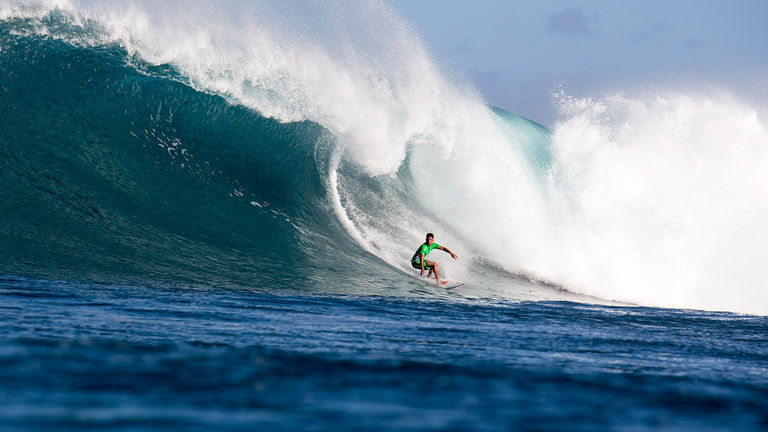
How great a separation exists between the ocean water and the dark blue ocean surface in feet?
0.07

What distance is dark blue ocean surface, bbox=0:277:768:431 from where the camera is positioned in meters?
3.11

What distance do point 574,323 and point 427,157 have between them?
794 cm

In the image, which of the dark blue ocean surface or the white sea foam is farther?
the white sea foam

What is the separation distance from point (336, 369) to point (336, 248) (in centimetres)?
725

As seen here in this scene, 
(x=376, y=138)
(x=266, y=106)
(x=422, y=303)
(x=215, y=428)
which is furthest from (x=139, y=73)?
(x=215, y=428)

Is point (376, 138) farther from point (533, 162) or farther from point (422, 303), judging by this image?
point (422, 303)

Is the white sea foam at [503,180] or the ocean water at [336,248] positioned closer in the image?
the ocean water at [336,248]

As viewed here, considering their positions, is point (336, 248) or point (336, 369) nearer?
point (336, 369)

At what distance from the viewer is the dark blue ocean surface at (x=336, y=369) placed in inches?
123

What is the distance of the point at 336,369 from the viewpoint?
407cm

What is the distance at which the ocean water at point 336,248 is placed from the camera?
357cm

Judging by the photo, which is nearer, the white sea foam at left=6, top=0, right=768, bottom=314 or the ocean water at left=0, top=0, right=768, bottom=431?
the ocean water at left=0, top=0, right=768, bottom=431

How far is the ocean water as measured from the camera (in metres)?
3.57

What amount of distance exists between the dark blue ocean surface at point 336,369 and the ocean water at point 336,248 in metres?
0.02
